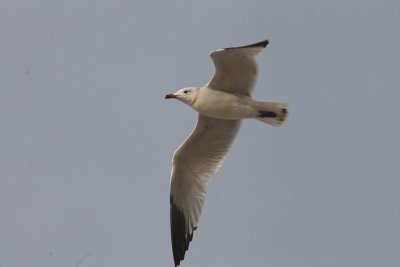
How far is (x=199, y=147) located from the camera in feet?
40.9

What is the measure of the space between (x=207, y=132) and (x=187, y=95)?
101 cm

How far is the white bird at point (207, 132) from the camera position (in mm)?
11359

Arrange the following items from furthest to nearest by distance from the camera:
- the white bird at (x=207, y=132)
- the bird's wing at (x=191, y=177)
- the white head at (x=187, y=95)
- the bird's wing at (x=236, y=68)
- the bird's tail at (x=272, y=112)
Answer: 1. the bird's wing at (x=191, y=177)
2. the white head at (x=187, y=95)
3. the white bird at (x=207, y=132)
4. the bird's tail at (x=272, y=112)
5. the bird's wing at (x=236, y=68)

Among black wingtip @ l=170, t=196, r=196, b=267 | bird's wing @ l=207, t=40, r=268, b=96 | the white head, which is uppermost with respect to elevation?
bird's wing @ l=207, t=40, r=268, b=96

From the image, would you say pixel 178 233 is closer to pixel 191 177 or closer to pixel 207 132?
pixel 191 177

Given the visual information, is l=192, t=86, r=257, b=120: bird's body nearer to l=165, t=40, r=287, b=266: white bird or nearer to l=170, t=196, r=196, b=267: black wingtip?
l=165, t=40, r=287, b=266: white bird

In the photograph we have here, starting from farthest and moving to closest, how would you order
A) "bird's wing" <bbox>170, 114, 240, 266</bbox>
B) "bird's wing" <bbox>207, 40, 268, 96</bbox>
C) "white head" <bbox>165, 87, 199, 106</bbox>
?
1. "bird's wing" <bbox>170, 114, 240, 266</bbox>
2. "white head" <bbox>165, 87, 199, 106</bbox>
3. "bird's wing" <bbox>207, 40, 268, 96</bbox>

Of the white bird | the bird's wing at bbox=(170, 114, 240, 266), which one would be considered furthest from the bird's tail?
the bird's wing at bbox=(170, 114, 240, 266)

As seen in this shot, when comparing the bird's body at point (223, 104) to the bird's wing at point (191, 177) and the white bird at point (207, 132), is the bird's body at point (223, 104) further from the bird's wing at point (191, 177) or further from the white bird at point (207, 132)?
the bird's wing at point (191, 177)

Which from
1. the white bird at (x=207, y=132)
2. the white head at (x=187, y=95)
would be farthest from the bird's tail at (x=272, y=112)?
the white head at (x=187, y=95)

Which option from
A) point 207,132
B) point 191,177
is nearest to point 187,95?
point 207,132

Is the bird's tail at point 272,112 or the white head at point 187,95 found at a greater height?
the white head at point 187,95

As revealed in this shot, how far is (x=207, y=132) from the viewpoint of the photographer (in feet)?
40.5

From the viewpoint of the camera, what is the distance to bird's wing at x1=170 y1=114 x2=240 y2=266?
40.8 ft
